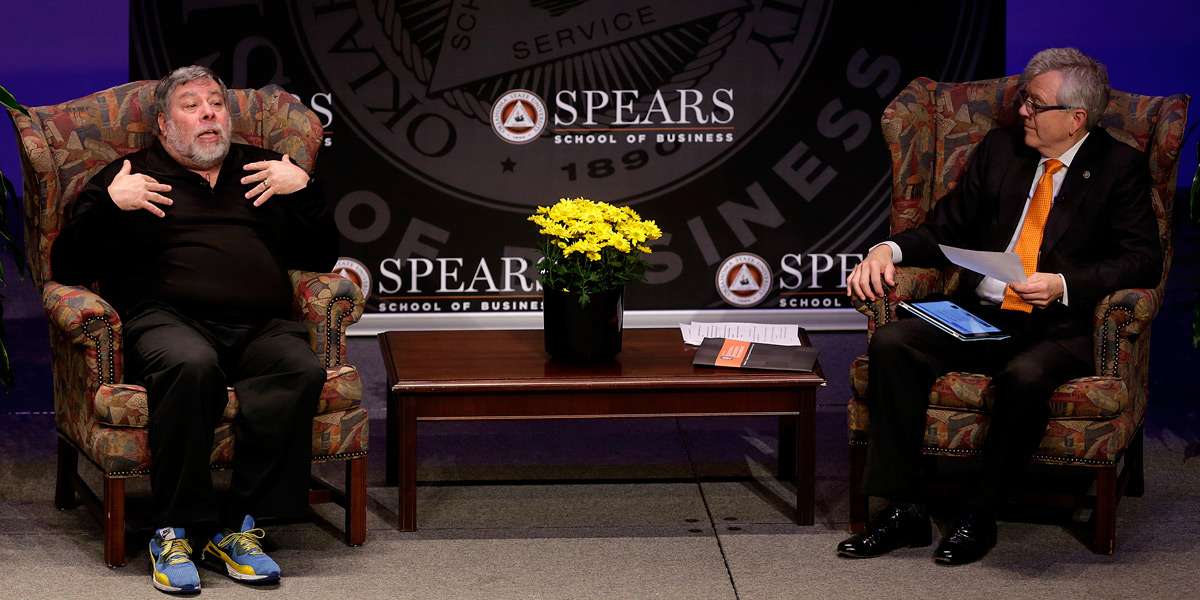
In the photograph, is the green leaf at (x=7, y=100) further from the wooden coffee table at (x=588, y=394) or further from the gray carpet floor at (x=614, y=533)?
the wooden coffee table at (x=588, y=394)

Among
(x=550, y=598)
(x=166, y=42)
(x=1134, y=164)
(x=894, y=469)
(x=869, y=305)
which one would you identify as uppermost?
(x=166, y=42)

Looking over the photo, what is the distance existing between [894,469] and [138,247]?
7.02 ft

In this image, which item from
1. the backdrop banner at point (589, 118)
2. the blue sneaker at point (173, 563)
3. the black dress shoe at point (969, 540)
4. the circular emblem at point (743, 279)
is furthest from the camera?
the circular emblem at point (743, 279)

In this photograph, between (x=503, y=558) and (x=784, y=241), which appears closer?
(x=503, y=558)

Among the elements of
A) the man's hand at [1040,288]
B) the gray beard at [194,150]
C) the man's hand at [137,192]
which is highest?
the gray beard at [194,150]

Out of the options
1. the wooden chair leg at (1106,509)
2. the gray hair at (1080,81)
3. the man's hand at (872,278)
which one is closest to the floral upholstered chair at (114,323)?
the man's hand at (872,278)

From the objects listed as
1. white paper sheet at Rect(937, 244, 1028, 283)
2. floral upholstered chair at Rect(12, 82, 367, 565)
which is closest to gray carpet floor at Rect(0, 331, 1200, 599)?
floral upholstered chair at Rect(12, 82, 367, 565)

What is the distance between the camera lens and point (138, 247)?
3.41 metres

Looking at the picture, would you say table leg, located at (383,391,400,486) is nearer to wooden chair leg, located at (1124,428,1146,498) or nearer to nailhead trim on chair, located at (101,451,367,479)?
nailhead trim on chair, located at (101,451,367,479)

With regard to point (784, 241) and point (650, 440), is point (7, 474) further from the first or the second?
point (784, 241)

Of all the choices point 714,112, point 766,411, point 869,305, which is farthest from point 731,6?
point 766,411

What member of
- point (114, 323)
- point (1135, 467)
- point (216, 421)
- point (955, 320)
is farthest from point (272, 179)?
point (1135, 467)

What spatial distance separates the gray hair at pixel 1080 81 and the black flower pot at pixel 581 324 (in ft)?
4.47

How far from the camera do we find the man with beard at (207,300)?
3.01 meters
